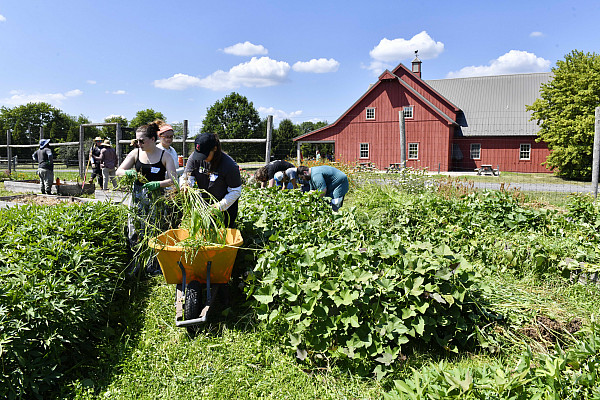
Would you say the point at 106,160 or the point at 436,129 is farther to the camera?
the point at 436,129

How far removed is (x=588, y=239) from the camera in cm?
446

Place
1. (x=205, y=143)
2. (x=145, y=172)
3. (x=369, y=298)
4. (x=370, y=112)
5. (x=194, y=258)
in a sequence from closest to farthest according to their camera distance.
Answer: (x=369, y=298)
(x=194, y=258)
(x=205, y=143)
(x=145, y=172)
(x=370, y=112)

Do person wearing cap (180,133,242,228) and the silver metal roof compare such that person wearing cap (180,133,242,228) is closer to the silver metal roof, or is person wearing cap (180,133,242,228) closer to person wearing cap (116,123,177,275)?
person wearing cap (116,123,177,275)

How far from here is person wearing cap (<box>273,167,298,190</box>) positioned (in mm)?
6012

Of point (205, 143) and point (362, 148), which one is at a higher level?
point (362, 148)

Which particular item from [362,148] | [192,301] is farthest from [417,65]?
[192,301]

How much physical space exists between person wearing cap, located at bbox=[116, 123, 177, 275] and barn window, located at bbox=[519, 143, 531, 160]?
87.3 feet

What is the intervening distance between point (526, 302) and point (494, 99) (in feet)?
97.0

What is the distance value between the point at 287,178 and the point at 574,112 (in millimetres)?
19629

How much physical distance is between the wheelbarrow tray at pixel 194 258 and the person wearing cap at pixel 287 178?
267 cm

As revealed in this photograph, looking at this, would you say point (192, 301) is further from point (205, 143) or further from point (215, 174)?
point (205, 143)

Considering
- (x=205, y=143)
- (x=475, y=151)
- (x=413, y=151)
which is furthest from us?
(x=475, y=151)

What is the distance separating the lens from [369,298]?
2639 mm

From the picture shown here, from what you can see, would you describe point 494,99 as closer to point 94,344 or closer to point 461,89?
point 461,89
